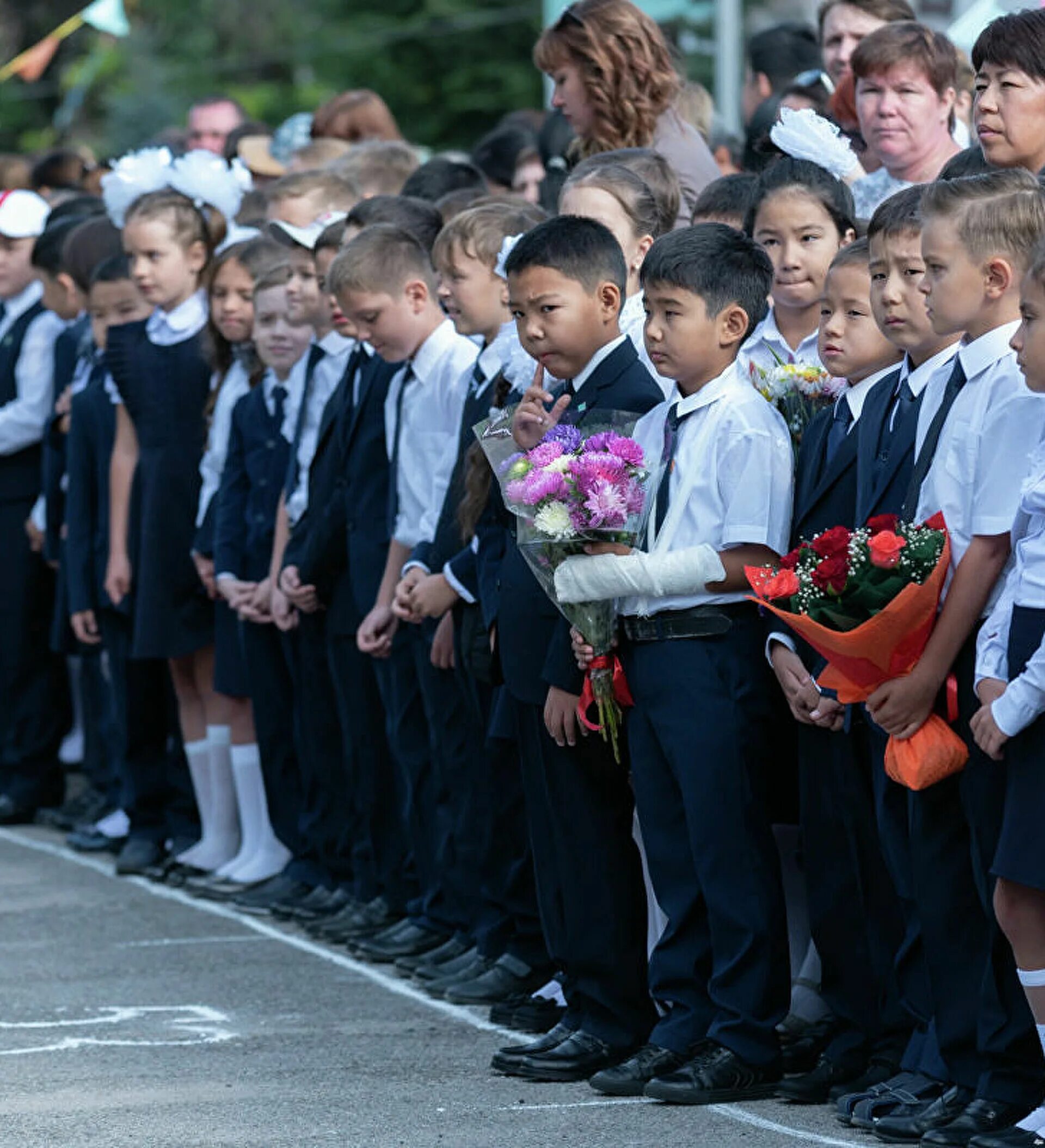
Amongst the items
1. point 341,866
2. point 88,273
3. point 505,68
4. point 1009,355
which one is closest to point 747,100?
point 88,273

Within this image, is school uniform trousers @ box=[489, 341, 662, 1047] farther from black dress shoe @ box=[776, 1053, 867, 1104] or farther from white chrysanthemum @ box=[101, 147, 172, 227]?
white chrysanthemum @ box=[101, 147, 172, 227]

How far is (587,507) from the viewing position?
599 centimetres

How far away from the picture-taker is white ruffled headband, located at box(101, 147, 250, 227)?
412 inches

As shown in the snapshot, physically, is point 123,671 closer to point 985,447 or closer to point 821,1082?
point 821,1082

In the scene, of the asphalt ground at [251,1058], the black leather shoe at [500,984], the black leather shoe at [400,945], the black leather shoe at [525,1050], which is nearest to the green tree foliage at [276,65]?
the asphalt ground at [251,1058]

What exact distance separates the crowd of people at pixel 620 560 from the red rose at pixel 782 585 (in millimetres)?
319

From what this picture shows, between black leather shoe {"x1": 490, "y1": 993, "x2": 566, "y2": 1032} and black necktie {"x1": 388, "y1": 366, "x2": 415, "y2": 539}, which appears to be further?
black necktie {"x1": 388, "y1": 366, "x2": 415, "y2": 539}

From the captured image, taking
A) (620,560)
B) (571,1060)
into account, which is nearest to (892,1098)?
(571,1060)

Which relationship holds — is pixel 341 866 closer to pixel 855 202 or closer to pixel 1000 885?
pixel 855 202

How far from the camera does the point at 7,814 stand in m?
11.9

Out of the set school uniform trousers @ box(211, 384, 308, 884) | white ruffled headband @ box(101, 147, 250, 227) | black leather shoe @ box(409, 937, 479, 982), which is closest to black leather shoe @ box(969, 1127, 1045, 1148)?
black leather shoe @ box(409, 937, 479, 982)

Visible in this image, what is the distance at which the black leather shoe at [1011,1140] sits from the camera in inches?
207

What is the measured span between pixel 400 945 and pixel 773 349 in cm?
262

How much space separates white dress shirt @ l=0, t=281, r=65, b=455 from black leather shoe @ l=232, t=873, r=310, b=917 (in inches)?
127
